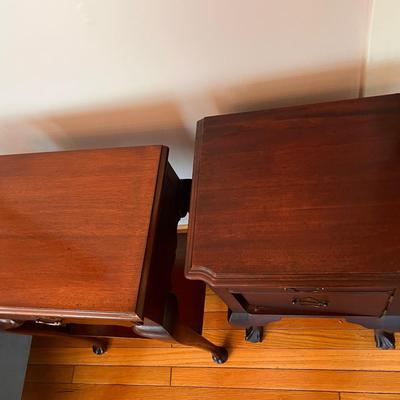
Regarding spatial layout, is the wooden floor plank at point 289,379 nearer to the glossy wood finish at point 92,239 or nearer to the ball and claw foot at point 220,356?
the ball and claw foot at point 220,356

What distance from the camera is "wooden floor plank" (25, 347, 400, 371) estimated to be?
1.07 metres

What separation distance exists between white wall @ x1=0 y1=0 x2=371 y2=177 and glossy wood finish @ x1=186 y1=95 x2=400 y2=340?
7 centimetres

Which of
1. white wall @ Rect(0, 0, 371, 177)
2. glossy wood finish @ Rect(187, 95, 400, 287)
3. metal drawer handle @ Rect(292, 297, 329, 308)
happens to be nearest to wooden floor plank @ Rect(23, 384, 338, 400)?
metal drawer handle @ Rect(292, 297, 329, 308)

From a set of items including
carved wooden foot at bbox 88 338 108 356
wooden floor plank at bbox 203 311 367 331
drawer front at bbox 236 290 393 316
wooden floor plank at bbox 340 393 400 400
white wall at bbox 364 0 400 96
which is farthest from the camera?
carved wooden foot at bbox 88 338 108 356

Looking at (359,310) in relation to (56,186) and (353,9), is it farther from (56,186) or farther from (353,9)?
(56,186)

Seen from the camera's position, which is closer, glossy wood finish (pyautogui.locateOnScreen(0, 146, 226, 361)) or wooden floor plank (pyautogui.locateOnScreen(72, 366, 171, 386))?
glossy wood finish (pyautogui.locateOnScreen(0, 146, 226, 361))

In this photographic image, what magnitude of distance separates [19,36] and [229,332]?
0.97 meters

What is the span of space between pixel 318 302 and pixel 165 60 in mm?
580

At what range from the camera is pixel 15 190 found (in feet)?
2.86

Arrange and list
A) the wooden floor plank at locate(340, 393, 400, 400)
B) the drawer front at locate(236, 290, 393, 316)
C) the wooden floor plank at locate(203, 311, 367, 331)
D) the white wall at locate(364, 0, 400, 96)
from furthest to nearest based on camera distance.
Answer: the wooden floor plank at locate(203, 311, 367, 331) → the wooden floor plank at locate(340, 393, 400, 400) → the drawer front at locate(236, 290, 393, 316) → the white wall at locate(364, 0, 400, 96)

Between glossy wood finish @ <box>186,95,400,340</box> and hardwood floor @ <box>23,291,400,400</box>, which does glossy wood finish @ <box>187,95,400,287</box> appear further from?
hardwood floor @ <box>23,291,400,400</box>

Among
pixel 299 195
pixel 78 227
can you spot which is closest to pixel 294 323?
pixel 299 195

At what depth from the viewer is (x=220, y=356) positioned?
1.16 m

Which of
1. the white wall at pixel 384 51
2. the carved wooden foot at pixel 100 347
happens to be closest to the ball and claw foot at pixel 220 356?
the carved wooden foot at pixel 100 347
